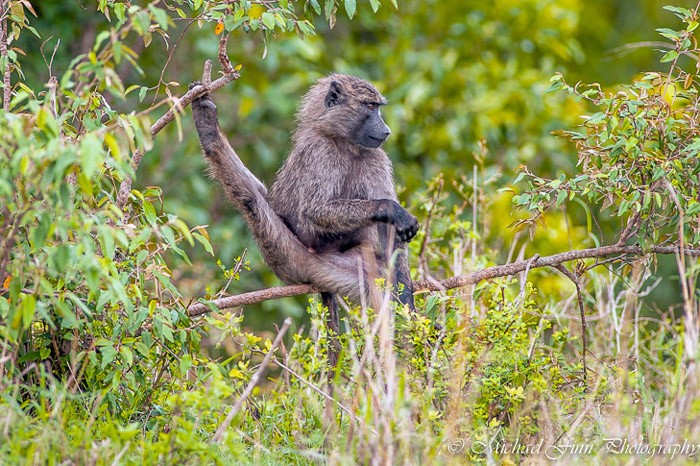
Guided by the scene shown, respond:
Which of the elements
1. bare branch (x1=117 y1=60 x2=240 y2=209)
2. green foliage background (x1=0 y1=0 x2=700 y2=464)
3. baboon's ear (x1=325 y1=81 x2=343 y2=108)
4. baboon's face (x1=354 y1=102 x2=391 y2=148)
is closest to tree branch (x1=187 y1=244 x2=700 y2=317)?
green foliage background (x1=0 y1=0 x2=700 y2=464)

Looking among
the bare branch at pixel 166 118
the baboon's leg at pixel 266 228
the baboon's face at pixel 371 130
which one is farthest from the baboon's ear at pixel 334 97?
the bare branch at pixel 166 118

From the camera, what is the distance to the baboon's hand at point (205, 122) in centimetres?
519

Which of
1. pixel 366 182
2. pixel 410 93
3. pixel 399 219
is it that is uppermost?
pixel 410 93

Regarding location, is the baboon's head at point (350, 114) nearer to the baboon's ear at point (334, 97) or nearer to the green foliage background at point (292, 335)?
→ the baboon's ear at point (334, 97)

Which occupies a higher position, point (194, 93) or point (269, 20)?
point (269, 20)

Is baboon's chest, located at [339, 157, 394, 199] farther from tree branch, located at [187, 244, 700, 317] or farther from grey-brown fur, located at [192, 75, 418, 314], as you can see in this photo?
tree branch, located at [187, 244, 700, 317]

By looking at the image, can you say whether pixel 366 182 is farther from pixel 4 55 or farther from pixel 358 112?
pixel 4 55

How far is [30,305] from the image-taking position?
3186mm

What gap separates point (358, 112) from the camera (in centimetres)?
578

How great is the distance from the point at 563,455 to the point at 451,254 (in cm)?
259

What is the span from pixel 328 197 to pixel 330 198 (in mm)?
13

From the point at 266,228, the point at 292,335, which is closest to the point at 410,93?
the point at 266,228

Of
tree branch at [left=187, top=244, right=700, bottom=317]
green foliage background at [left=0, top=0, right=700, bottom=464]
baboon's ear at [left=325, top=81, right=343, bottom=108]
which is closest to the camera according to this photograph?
green foliage background at [left=0, top=0, right=700, bottom=464]

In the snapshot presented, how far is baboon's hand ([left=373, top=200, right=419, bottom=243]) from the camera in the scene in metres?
5.06
